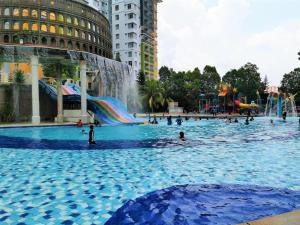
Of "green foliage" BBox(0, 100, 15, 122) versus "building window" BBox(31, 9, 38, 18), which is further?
"building window" BBox(31, 9, 38, 18)

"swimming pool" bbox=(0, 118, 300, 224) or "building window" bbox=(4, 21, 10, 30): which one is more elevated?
"building window" bbox=(4, 21, 10, 30)

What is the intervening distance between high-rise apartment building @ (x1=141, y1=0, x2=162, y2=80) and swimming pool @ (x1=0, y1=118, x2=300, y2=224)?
7098 centimetres

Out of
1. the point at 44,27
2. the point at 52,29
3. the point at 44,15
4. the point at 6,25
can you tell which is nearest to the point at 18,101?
the point at 44,27

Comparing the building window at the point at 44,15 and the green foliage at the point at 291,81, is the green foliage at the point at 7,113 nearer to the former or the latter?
the building window at the point at 44,15

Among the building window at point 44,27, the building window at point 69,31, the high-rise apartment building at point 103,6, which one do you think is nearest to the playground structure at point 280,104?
the building window at point 69,31

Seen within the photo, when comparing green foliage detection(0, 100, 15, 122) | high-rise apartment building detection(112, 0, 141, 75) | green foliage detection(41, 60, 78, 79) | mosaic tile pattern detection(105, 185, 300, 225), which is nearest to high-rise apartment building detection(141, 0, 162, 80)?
high-rise apartment building detection(112, 0, 141, 75)

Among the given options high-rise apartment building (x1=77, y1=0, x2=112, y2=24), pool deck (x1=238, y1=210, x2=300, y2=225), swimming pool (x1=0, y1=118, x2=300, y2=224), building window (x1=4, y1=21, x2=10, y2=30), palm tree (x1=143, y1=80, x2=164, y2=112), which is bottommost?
swimming pool (x1=0, y1=118, x2=300, y2=224)

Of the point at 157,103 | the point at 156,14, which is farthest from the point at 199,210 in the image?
the point at 156,14

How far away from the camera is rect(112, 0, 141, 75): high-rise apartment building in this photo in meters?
76.8

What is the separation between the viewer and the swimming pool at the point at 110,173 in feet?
20.4

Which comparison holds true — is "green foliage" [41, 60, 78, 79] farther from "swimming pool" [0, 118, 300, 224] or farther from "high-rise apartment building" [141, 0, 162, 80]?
"high-rise apartment building" [141, 0, 162, 80]

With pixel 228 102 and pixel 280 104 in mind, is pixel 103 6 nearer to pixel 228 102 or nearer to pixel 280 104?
pixel 228 102

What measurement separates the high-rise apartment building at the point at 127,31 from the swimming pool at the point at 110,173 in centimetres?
6380

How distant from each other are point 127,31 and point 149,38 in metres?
13.8
